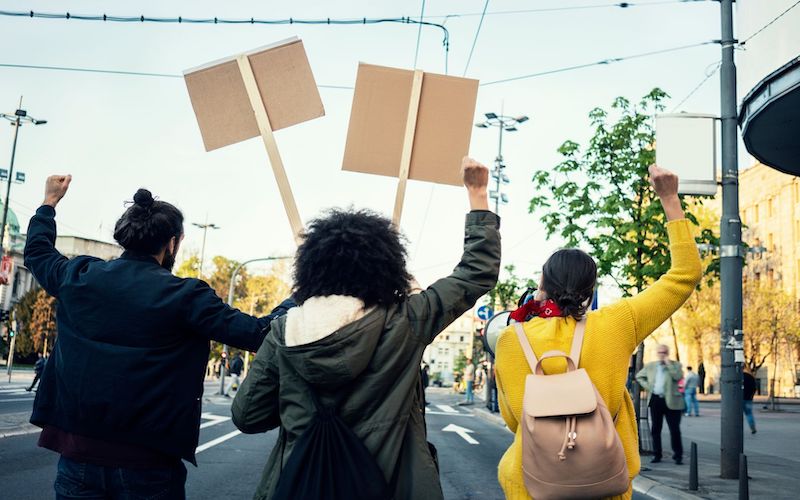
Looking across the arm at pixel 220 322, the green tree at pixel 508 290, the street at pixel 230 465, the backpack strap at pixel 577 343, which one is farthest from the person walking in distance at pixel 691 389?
A: the arm at pixel 220 322

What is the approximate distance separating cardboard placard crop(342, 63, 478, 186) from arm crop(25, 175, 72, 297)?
1.27 meters

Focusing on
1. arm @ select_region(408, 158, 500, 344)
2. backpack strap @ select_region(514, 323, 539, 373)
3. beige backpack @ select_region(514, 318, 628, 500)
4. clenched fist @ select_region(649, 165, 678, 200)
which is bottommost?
beige backpack @ select_region(514, 318, 628, 500)

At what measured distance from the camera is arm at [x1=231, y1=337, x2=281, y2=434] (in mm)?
2570

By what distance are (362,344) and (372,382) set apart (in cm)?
13

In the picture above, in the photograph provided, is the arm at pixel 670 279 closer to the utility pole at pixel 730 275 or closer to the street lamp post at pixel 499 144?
the utility pole at pixel 730 275

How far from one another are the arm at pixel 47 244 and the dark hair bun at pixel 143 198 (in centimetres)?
41

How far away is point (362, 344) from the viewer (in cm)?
239

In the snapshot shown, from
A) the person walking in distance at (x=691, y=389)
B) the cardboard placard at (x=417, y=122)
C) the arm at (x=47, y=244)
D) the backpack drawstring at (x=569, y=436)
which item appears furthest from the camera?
the person walking in distance at (x=691, y=389)

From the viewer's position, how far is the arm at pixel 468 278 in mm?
2543

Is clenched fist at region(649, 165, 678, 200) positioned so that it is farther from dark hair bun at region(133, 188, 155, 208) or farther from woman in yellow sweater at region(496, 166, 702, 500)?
dark hair bun at region(133, 188, 155, 208)

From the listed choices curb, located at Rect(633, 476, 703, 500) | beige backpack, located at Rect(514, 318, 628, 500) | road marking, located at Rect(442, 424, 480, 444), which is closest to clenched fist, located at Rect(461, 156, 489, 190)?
beige backpack, located at Rect(514, 318, 628, 500)

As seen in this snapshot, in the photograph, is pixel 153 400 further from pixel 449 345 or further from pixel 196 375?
pixel 449 345

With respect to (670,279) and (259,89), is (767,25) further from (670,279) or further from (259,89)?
(259,89)

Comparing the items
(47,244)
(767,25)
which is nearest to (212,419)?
(767,25)
